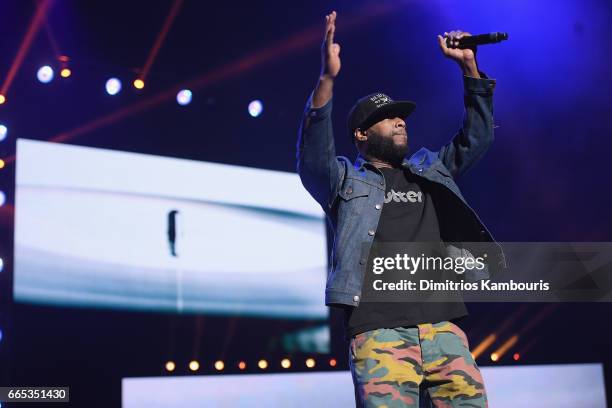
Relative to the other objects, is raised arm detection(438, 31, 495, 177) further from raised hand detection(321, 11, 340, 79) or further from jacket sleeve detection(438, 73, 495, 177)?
raised hand detection(321, 11, 340, 79)

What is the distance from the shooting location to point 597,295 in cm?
502

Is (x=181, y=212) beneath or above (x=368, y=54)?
beneath

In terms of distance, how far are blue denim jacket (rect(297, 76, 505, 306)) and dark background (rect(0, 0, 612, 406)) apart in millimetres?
2008

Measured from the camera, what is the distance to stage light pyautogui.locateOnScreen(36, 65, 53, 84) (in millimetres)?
4168

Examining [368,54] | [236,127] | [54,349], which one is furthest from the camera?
[368,54]

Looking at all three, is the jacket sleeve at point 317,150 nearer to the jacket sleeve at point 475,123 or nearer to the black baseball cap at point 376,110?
the black baseball cap at point 376,110

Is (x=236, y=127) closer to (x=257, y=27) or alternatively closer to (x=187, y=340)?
(x=257, y=27)

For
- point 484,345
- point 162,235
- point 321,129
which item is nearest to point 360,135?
point 321,129

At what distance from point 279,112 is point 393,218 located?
8.47ft

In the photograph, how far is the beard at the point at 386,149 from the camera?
2.62m

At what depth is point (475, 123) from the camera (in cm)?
267

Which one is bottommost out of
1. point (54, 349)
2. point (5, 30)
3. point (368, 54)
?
point (54, 349)

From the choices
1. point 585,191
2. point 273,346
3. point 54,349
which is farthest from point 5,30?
point 585,191

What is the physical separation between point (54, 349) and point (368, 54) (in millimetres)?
2671
